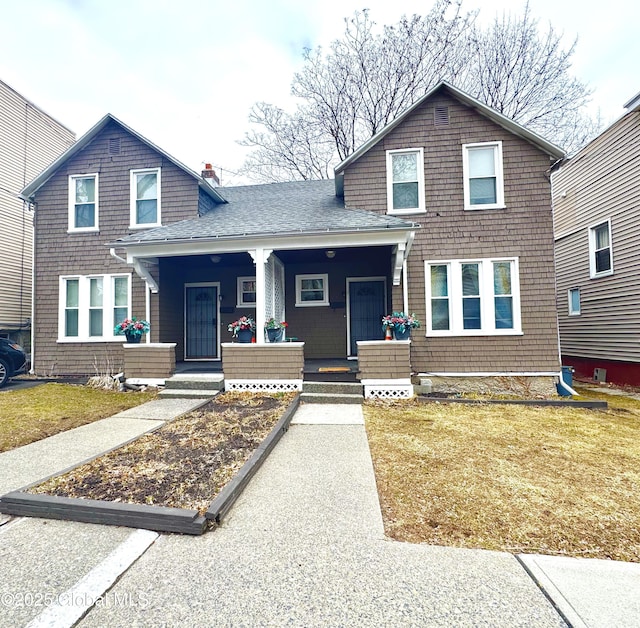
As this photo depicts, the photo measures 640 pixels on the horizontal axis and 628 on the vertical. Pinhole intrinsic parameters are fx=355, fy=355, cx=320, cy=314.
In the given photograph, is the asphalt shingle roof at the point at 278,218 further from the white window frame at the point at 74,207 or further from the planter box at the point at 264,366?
the planter box at the point at 264,366

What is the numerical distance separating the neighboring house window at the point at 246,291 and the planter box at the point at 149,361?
244 cm

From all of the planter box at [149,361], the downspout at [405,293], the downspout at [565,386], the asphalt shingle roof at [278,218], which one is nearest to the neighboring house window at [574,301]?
the downspout at [565,386]

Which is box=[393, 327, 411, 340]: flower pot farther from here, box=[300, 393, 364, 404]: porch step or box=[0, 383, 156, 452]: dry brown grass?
box=[0, 383, 156, 452]: dry brown grass

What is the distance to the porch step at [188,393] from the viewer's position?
6824 mm

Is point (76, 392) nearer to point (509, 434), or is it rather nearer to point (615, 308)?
point (509, 434)

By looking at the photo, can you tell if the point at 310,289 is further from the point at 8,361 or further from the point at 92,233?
the point at 8,361

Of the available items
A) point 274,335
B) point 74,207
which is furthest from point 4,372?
point 274,335

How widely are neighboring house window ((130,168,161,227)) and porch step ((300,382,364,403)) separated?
5.82m

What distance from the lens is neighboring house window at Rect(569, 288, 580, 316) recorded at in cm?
1047

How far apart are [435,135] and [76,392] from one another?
31.0 ft

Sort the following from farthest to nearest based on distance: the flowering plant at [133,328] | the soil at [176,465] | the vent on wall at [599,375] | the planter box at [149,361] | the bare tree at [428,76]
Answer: the bare tree at [428,76] → the vent on wall at [599,375] → the flowering plant at [133,328] → the planter box at [149,361] → the soil at [176,465]

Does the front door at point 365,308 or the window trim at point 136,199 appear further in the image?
the front door at point 365,308

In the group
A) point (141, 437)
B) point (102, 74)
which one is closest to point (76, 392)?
point (141, 437)

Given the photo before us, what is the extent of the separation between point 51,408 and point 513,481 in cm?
692
